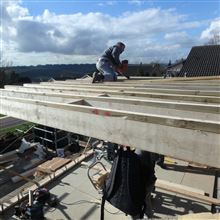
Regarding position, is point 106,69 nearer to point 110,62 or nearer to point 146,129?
point 110,62

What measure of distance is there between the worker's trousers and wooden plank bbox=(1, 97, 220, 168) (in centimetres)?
337

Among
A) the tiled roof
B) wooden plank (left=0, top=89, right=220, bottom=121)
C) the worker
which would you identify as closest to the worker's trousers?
the worker

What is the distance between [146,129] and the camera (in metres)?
1.70

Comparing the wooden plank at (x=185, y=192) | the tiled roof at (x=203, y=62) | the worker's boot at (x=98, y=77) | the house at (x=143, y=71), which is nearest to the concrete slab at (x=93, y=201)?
the wooden plank at (x=185, y=192)

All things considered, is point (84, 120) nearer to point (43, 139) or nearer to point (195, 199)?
point (195, 199)

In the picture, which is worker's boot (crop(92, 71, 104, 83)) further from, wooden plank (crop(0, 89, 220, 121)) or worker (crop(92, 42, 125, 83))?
wooden plank (crop(0, 89, 220, 121))

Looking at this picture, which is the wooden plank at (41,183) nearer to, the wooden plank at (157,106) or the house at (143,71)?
the wooden plank at (157,106)

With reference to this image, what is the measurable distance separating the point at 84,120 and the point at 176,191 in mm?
3214

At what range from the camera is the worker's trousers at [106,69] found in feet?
18.9

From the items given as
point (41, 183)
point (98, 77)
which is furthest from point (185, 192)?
point (98, 77)

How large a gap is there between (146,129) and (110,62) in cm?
472

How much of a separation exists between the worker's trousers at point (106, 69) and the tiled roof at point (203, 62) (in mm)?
10983

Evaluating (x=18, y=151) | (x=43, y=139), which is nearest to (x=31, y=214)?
(x=18, y=151)

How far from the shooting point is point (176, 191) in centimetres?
467
